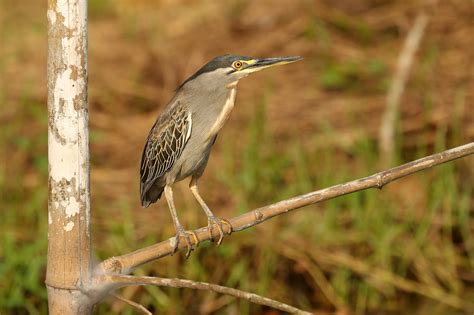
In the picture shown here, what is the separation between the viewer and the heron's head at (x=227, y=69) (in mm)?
3705

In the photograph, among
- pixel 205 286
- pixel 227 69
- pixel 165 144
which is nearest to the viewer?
pixel 205 286

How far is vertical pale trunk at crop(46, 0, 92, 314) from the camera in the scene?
111 inches

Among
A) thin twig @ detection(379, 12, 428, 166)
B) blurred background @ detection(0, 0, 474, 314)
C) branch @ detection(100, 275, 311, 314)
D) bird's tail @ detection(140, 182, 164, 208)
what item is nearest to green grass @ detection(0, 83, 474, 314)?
blurred background @ detection(0, 0, 474, 314)

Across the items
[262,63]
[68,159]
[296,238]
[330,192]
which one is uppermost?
[262,63]

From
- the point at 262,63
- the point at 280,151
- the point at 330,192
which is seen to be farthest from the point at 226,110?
the point at 280,151

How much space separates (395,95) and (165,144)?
2.91 meters

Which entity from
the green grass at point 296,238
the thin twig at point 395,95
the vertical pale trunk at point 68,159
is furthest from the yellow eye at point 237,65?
the thin twig at point 395,95

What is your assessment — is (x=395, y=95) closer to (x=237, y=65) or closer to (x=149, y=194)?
(x=149, y=194)

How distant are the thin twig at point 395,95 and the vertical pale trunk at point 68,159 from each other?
3536mm

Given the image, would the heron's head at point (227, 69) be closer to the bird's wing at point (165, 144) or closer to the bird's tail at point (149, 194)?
the bird's wing at point (165, 144)

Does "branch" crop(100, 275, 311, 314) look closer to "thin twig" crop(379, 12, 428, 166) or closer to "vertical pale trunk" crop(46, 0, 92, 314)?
"vertical pale trunk" crop(46, 0, 92, 314)

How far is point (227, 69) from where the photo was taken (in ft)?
12.4

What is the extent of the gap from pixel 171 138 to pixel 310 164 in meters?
2.38

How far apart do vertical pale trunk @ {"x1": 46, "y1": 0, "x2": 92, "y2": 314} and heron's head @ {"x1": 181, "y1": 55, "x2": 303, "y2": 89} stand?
0.97 meters
